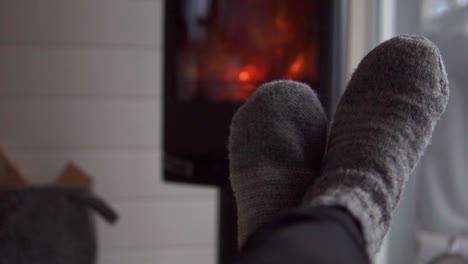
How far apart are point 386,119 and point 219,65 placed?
499mm

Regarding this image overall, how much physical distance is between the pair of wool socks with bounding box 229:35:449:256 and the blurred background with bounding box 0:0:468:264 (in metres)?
0.20

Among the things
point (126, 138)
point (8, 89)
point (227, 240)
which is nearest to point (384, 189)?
point (227, 240)

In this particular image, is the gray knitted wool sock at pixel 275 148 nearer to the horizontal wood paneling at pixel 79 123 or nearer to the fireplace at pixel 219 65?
the fireplace at pixel 219 65

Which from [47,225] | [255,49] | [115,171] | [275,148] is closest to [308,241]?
[275,148]

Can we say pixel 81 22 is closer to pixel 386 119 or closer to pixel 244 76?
pixel 244 76

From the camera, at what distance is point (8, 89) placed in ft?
5.32

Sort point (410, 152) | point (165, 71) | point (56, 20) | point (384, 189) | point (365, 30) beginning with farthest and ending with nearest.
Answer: point (56, 20)
point (165, 71)
point (365, 30)
point (410, 152)
point (384, 189)

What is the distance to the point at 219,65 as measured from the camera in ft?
4.47

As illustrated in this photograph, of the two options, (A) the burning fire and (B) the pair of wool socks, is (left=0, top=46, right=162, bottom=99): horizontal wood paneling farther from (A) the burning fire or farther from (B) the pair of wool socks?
(B) the pair of wool socks

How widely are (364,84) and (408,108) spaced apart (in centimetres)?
8

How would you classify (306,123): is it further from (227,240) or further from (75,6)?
(75,6)

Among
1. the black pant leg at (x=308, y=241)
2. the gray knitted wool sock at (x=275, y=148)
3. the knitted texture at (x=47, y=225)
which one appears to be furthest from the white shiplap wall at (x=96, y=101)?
the black pant leg at (x=308, y=241)

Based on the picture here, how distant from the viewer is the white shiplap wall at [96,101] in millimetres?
1618

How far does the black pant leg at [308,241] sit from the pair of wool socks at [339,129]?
8.1 inches
